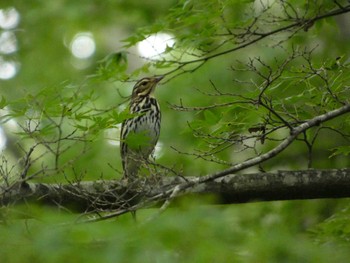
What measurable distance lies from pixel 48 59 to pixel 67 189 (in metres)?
11.4

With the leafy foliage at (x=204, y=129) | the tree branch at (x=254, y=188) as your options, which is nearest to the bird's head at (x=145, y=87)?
the leafy foliage at (x=204, y=129)

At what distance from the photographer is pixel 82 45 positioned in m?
19.7

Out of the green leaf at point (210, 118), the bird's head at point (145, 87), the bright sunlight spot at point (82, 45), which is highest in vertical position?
the bright sunlight spot at point (82, 45)

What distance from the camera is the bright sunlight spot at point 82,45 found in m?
18.8

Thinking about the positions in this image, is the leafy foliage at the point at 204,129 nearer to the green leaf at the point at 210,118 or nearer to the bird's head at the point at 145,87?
the green leaf at the point at 210,118

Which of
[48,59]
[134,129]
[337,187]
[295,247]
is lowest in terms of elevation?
[295,247]

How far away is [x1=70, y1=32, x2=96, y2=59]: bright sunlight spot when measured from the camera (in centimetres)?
1881

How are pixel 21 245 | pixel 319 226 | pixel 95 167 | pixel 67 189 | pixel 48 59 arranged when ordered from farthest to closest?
1. pixel 48 59
2. pixel 95 167
3. pixel 319 226
4. pixel 67 189
5. pixel 21 245

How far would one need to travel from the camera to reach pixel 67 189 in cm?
593

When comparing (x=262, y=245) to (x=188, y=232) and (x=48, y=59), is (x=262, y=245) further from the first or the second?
(x=48, y=59)

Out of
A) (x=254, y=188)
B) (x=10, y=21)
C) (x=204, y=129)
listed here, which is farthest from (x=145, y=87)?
(x=10, y=21)

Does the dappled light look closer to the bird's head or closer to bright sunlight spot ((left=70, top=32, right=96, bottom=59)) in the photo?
bright sunlight spot ((left=70, top=32, right=96, bottom=59))

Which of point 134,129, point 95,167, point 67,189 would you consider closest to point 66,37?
point 95,167

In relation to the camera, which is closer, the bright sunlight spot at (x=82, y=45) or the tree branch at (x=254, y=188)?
the tree branch at (x=254, y=188)
